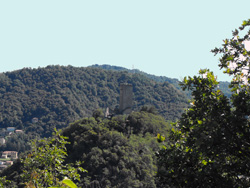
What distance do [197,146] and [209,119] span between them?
43cm

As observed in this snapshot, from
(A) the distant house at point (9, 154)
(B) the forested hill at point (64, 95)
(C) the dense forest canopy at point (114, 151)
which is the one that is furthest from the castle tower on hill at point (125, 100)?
(A) the distant house at point (9, 154)

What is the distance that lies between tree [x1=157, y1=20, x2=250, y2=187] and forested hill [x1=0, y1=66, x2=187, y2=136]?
289ft

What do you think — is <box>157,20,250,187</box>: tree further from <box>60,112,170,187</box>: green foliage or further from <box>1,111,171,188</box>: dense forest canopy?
<box>60,112,170,187</box>: green foliage

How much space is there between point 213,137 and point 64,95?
369 ft

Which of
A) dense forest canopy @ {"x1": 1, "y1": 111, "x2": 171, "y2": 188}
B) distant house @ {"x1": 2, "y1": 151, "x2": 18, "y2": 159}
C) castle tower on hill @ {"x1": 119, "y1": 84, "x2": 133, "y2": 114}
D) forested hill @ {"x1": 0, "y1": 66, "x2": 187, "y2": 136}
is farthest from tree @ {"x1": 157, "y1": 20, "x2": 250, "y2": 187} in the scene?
forested hill @ {"x1": 0, "y1": 66, "x2": 187, "y2": 136}

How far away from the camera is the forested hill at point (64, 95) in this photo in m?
107

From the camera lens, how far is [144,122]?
45219 mm

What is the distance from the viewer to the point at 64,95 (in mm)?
117188

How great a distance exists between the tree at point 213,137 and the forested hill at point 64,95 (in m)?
88.2

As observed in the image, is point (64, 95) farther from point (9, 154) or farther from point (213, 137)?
point (213, 137)

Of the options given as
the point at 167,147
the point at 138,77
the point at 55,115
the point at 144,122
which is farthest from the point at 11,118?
the point at 167,147

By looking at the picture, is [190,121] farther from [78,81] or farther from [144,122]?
[78,81]

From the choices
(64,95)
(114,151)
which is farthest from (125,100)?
(64,95)

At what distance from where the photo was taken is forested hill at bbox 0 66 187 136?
351ft
